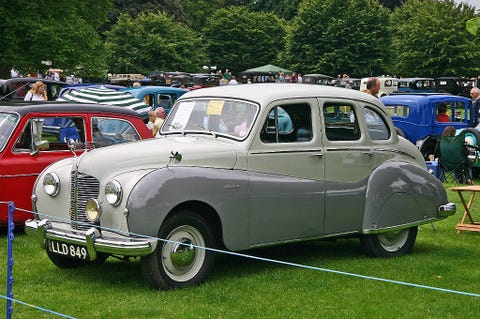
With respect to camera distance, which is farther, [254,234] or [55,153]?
[55,153]

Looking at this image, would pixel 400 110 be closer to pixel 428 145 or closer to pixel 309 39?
pixel 428 145

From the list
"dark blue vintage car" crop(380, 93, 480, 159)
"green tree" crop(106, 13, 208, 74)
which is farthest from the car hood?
"green tree" crop(106, 13, 208, 74)

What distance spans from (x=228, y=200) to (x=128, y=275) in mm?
1450

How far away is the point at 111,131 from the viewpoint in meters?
10.5

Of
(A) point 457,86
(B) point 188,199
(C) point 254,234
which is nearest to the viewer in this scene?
(B) point 188,199

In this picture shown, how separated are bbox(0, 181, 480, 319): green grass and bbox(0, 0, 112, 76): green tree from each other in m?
24.3

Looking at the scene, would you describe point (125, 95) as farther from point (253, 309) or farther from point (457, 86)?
point (457, 86)

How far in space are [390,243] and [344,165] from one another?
132 cm

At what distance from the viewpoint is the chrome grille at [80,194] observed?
7.31 metres

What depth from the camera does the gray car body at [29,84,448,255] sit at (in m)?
7.10

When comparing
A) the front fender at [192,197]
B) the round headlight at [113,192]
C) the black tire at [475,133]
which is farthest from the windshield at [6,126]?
the black tire at [475,133]

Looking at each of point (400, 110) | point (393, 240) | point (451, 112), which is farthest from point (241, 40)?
point (393, 240)

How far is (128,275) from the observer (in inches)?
315

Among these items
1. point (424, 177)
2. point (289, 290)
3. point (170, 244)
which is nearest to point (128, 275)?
point (170, 244)
